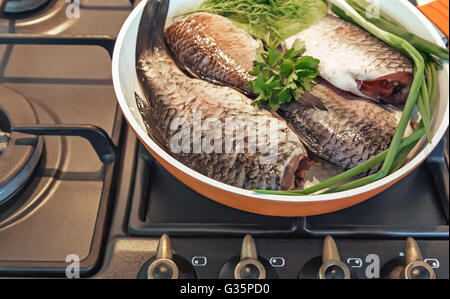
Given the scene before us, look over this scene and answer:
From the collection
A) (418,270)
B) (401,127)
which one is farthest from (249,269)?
(401,127)

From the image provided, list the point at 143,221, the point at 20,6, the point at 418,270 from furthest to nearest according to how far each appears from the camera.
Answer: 1. the point at 20,6
2. the point at 143,221
3. the point at 418,270

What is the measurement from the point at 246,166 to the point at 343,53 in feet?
1.02

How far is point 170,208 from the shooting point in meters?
0.74

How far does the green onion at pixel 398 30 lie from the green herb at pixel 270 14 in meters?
0.08

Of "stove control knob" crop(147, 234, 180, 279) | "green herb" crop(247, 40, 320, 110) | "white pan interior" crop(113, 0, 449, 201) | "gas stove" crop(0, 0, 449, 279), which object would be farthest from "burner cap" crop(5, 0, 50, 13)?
"stove control knob" crop(147, 234, 180, 279)

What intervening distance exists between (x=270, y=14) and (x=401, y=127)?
1.33 feet

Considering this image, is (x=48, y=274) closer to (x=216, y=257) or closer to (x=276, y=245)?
(x=216, y=257)

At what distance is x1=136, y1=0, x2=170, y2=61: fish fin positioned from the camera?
0.77 meters

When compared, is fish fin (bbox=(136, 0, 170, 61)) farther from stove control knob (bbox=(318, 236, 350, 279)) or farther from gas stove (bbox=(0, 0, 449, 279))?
stove control knob (bbox=(318, 236, 350, 279))

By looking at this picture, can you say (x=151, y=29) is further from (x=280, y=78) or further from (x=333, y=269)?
(x=333, y=269)

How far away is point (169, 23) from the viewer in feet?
2.87

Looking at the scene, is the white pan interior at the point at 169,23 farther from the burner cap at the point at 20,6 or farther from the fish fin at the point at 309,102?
the burner cap at the point at 20,6

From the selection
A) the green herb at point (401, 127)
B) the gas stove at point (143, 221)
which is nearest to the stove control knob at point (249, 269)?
the gas stove at point (143, 221)

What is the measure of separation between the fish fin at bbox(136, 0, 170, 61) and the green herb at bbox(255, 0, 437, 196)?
0.38m
